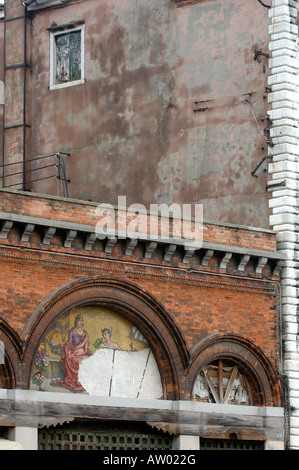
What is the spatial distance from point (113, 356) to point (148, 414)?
152 cm

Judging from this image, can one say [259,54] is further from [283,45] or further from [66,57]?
[66,57]

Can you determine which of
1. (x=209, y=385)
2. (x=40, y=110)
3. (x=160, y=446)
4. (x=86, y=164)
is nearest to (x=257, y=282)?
(x=209, y=385)

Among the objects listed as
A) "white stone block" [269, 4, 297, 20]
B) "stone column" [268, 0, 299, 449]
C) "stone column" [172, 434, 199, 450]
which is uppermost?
"white stone block" [269, 4, 297, 20]

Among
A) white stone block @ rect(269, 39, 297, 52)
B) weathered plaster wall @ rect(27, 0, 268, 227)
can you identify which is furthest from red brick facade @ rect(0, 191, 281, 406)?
white stone block @ rect(269, 39, 297, 52)

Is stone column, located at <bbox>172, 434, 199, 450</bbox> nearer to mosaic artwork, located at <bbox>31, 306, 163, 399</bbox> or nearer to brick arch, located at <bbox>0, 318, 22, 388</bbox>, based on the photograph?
mosaic artwork, located at <bbox>31, 306, 163, 399</bbox>

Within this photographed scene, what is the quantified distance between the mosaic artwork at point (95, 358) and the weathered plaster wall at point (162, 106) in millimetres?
4980

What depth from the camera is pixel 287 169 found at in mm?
31547

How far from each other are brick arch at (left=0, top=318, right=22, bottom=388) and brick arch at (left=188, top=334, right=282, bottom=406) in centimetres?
513

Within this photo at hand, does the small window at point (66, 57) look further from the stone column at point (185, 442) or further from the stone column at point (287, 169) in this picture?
the stone column at point (185, 442)

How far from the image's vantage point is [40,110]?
36.5m

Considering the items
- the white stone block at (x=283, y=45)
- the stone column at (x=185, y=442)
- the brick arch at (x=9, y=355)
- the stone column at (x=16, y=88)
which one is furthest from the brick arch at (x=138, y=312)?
the stone column at (x=16, y=88)

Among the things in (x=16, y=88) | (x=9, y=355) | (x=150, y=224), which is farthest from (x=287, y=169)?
(x=16, y=88)

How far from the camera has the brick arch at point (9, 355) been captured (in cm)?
2659

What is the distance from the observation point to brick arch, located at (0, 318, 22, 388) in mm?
26594
